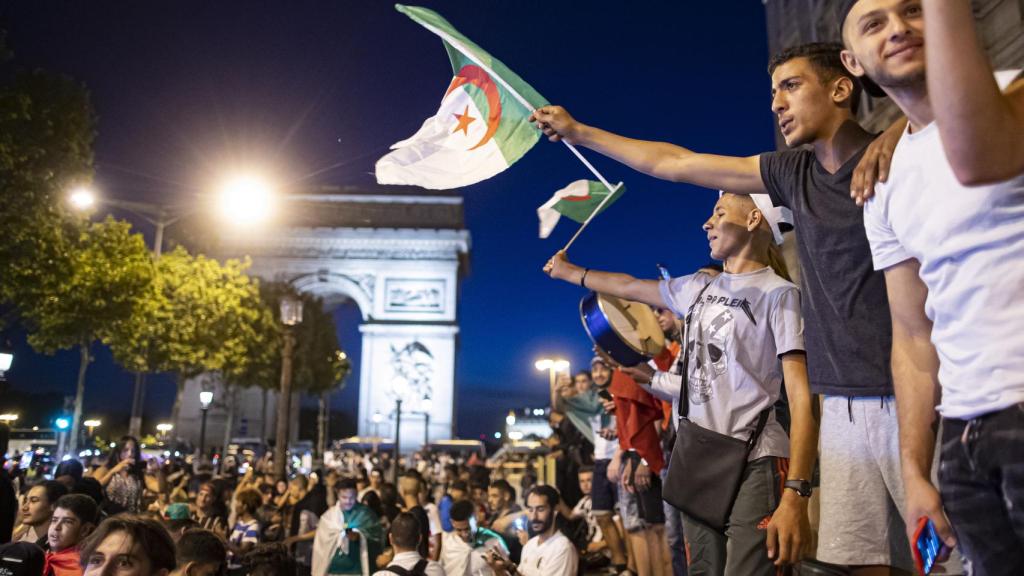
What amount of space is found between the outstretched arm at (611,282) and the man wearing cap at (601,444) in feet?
7.92

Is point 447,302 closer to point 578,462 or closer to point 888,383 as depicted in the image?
point 578,462

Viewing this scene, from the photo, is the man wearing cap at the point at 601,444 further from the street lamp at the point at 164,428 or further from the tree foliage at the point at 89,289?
the street lamp at the point at 164,428

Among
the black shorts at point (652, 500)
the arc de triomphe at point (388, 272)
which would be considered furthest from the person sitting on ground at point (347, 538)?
the arc de triomphe at point (388, 272)

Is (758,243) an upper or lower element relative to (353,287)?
lower

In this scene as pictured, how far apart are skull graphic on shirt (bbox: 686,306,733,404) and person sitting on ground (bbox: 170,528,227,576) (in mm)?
3029

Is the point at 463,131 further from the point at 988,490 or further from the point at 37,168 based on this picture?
the point at 37,168

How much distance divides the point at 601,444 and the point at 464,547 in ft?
5.58

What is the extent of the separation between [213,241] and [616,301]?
4284 centimetres

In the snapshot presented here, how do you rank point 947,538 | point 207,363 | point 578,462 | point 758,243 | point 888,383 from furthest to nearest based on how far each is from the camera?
point 207,363 → point 578,462 → point 758,243 → point 888,383 → point 947,538

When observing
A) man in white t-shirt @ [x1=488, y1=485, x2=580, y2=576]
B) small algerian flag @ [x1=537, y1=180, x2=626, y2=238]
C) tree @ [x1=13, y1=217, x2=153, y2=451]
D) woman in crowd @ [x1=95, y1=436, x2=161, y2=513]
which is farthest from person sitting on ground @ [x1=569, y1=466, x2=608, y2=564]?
tree @ [x1=13, y1=217, x2=153, y2=451]

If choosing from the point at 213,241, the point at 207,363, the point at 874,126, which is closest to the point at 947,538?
the point at 874,126

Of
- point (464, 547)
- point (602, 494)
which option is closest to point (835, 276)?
point (464, 547)

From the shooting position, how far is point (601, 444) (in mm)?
7414

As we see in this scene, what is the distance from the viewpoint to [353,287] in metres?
43.0
